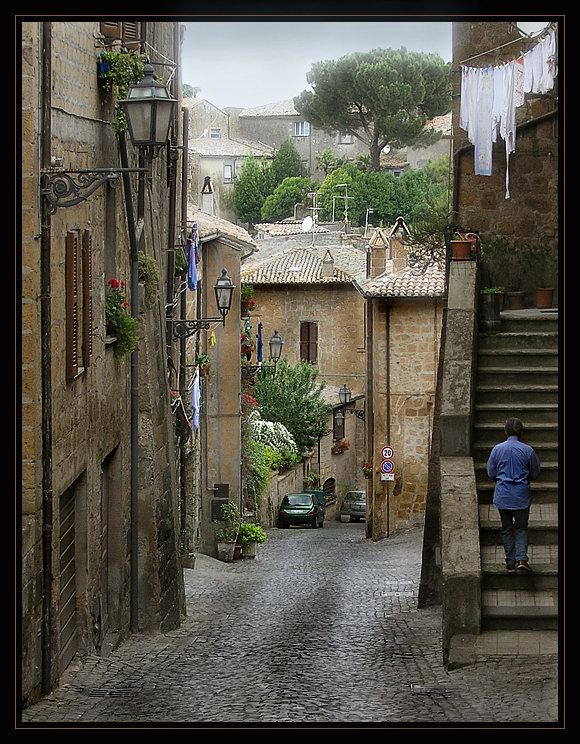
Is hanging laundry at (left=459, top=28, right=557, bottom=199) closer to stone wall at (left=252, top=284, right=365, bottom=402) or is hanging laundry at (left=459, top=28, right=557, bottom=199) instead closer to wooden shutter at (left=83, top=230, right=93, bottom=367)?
wooden shutter at (left=83, top=230, right=93, bottom=367)

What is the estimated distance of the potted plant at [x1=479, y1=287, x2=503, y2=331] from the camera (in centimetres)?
1359

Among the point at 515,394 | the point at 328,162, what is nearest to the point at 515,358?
the point at 515,394

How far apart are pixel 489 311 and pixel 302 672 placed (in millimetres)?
5257

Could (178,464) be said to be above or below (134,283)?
below

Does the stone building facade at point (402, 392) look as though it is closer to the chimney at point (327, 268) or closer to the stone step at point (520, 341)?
the stone step at point (520, 341)

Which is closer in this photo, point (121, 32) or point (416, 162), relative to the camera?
point (121, 32)

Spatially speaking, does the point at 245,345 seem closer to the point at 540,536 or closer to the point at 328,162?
the point at 540,536

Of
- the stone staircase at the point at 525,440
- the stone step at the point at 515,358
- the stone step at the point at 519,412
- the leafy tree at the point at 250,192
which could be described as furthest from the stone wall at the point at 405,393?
the leafy tree at the point at 250,192

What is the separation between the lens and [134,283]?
41.1 ft


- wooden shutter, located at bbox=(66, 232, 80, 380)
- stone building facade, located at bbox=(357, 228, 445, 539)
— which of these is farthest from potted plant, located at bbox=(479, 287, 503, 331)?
stone building facade, located at bbox=(357, 228, 445, 539)

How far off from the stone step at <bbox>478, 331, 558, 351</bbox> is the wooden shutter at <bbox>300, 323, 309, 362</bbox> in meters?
28.9

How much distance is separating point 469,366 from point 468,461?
1291mm

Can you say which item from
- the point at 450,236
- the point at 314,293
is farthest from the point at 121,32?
the point at 314,293
